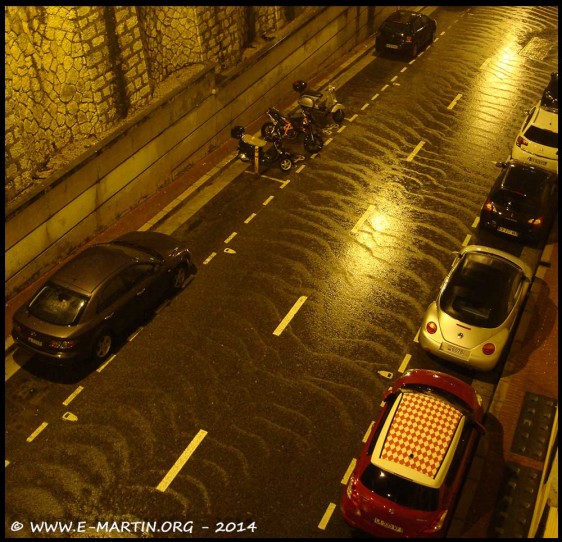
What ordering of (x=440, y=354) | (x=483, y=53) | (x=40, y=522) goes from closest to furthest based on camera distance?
(x=40, y=522), (x=440, y=354), (x=483, y=53)

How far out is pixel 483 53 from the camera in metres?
27.3

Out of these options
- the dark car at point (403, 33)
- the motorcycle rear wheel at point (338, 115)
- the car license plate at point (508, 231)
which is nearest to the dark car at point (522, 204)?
the car license plate at point (508, 231)

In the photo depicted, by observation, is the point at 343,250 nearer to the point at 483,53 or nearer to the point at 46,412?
the point at 46,412

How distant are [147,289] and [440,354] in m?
6.12

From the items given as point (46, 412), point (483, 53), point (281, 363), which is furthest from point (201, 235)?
point (483, 53)

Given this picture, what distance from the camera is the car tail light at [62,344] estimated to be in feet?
41.9

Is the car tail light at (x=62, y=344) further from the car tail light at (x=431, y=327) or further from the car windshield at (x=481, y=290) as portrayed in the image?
the car windshield at (x=481, y=290)

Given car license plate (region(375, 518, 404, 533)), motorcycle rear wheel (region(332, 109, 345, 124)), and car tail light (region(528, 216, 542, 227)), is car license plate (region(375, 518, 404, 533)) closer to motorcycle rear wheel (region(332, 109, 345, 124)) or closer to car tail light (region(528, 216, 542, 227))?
car tail light (region(528, 216, 542, 227))

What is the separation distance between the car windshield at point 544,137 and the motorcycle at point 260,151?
22.3 feet

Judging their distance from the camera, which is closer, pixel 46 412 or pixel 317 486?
pixel 317 486

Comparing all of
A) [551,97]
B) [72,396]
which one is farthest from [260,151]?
[551,97]

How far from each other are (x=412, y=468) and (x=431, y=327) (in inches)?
152

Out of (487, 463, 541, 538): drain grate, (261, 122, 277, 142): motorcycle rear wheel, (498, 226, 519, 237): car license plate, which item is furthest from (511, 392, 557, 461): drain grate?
(261, 122, 277, 142): motorcycle rear wheel

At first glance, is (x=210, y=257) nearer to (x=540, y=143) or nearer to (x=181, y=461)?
(x=181, y=461)
